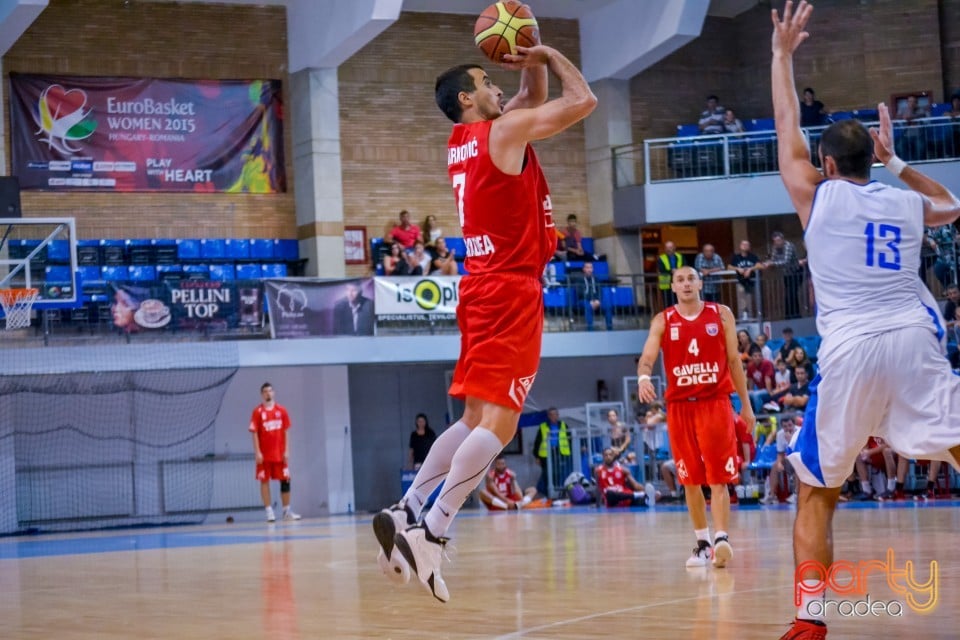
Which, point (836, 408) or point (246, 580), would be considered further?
point (246, 580)

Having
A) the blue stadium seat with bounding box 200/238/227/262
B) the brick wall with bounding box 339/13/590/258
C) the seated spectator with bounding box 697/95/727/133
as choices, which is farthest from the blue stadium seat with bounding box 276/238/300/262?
the seated spectator with bounding box 697/95/727/133

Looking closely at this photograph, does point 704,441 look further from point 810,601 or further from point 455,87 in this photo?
point 810,601

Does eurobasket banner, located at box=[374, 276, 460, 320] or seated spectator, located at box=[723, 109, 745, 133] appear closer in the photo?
eurobasket banner, located at box=[374, 276, 460, 320]

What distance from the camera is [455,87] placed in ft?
20.3

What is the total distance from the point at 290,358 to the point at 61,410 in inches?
152

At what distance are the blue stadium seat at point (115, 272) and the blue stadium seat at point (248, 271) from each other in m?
1.94

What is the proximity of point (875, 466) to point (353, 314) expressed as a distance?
28.7ft

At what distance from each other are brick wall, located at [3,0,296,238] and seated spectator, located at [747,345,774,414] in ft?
30.9

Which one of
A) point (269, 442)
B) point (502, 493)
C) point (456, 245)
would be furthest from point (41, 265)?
point (456, 245)

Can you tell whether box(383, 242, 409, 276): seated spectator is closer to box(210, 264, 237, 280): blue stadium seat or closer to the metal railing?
box(210, 264, 237, 280): blue stadium seat

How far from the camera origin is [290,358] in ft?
69.9

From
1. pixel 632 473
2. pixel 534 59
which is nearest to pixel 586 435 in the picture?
pixel 632 473

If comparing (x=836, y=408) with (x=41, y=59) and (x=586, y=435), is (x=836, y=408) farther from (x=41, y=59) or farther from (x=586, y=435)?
(x=41, y=59)

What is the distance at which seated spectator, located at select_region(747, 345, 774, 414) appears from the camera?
18984 mm
